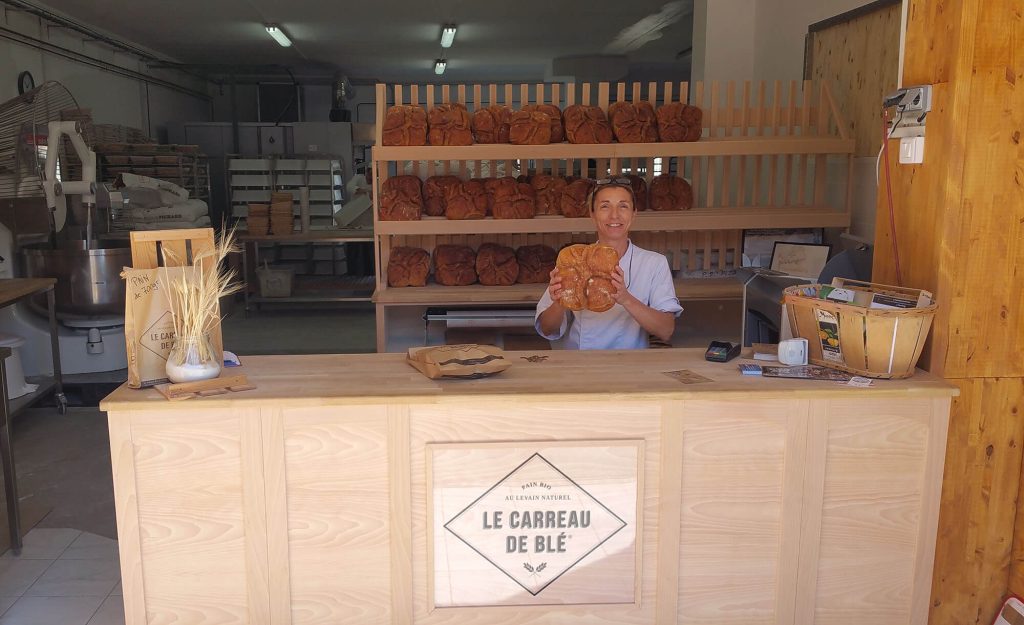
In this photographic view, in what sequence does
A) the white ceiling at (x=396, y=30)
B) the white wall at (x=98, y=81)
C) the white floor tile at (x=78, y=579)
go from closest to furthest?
the white floor tile at (x=78, y=579) < the white wall at (x=98, y=81) < the white ceiling at (x=396, y=30)

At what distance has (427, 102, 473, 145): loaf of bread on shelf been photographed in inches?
181

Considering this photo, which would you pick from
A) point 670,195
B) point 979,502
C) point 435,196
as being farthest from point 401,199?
point 979,502

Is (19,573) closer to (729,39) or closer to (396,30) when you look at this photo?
(729,39)

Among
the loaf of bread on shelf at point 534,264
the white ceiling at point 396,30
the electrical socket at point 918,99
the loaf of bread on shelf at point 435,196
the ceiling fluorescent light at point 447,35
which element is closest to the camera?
the electrical socket at point 918,99

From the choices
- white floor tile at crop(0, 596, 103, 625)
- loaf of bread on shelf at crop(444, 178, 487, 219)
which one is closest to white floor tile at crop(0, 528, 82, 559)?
white floor tile at crop(0, 596, 103, 625)

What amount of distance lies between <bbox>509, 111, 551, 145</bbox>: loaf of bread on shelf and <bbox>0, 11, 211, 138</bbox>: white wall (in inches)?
227

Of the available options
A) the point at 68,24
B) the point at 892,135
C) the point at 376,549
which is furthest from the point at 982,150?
the point at 68,24

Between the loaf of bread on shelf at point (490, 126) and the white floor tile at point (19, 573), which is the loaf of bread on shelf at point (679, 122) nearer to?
the loaf of bread on shelf at point (490, 126)

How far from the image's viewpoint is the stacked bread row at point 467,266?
482 centimetres

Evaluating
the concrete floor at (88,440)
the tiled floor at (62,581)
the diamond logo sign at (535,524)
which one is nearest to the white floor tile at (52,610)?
the tiled floor at (62,581)

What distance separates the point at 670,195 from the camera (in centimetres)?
483

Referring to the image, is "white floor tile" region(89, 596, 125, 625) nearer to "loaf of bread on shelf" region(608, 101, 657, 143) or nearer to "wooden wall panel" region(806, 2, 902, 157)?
"loaf of bread on shelf" region(608, 101, 657, 143)

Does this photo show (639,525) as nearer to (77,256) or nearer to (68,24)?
(77,256)

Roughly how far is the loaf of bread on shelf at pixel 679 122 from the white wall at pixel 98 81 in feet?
21.1
